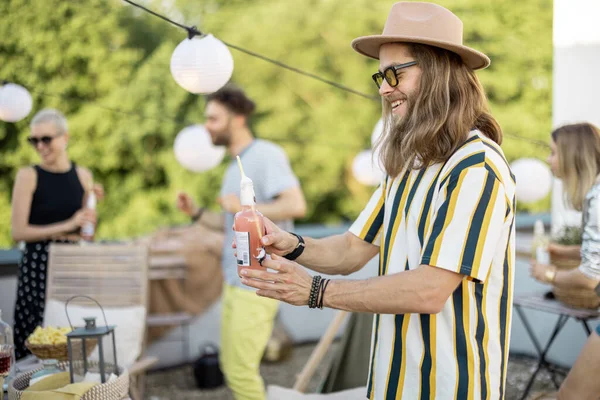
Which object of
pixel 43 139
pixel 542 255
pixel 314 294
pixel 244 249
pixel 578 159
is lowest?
pixel 542 255

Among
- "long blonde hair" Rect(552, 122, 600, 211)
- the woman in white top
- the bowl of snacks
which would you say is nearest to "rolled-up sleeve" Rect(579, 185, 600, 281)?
the woman in white top

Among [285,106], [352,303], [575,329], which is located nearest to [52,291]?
[352,303]

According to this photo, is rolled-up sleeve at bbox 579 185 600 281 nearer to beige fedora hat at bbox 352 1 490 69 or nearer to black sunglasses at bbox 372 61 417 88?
beige fedora hat at bbox 352 1 490 69

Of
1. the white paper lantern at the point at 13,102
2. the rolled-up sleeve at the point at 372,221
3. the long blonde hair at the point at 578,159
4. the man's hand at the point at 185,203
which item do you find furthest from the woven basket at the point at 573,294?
the white paper lantern at the point at 13,102

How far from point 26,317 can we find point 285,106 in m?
9.49

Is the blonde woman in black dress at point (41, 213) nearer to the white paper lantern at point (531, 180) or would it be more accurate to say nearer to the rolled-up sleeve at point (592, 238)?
the rolled-up sleeve at point (592, 238)

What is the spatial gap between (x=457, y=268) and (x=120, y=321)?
2.02 m

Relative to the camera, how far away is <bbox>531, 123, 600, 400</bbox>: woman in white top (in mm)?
2754

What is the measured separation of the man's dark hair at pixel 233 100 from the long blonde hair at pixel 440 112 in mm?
1726

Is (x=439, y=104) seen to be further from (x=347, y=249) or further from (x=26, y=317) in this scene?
(x=26, y=317)

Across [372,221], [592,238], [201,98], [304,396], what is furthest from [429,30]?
[201,98]

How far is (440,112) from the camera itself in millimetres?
1675

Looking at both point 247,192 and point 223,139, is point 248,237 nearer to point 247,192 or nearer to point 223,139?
point 247,192

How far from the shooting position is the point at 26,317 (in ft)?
11.2
